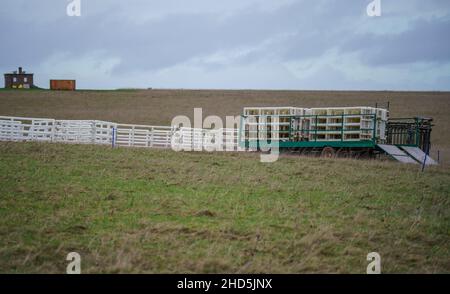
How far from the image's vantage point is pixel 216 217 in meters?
12.2

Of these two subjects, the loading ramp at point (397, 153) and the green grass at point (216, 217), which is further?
the loading ramp at point (397, 153)

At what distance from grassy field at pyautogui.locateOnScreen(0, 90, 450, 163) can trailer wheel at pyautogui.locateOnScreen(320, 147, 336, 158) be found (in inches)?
929

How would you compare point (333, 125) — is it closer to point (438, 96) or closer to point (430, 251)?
point (430, 251)

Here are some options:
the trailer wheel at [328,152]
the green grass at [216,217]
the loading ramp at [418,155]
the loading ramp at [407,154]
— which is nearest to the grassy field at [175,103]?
the loading ramp at [418,155]

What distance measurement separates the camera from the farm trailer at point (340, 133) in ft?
77.9

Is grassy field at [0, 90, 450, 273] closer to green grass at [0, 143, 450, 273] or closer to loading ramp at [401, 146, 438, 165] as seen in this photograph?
green grass at [0, 143, 450, 273]

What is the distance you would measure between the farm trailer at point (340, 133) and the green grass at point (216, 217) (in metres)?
3.68

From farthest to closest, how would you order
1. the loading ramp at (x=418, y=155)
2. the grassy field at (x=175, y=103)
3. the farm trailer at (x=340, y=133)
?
the grassy field at (x=175, y=103), the farm trailer at (x=340, y=133), the loading ramp at (x=418, y=155)

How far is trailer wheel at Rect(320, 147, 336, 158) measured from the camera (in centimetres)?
2428

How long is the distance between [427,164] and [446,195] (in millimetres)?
6903

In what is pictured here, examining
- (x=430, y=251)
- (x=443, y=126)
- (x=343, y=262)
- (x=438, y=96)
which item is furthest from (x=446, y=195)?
(x=438, y=96)

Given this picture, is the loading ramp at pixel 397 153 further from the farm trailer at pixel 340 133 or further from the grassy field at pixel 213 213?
the grassy field at pixel 213 213

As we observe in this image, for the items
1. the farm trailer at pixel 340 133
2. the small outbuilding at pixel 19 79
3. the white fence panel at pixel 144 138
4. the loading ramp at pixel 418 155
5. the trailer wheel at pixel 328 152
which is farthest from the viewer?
the small outbuilding at pixel 19 79

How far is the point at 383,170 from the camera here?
2034 centimetres
